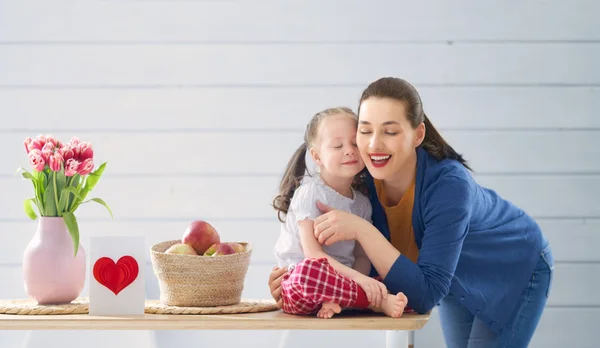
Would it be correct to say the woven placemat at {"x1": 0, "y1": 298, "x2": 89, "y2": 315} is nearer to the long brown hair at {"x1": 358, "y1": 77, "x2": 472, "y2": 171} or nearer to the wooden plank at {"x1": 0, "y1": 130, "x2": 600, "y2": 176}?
the long brown hair at {"x1": 358, "y1": 77, "x2": 472, "y2": 171}

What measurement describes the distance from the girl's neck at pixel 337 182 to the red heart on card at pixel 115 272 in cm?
51

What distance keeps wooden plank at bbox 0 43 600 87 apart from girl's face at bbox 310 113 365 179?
0.92m

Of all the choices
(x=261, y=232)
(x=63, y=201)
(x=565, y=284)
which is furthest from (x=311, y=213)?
(x=565, y=284)

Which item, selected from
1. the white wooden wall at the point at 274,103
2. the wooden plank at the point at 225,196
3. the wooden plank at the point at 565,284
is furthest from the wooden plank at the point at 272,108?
the wooden plank at the point at 565,284

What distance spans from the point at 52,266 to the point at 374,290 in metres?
0.75

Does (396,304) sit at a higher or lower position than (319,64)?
lower

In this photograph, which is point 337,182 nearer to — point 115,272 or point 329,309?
point 329,309

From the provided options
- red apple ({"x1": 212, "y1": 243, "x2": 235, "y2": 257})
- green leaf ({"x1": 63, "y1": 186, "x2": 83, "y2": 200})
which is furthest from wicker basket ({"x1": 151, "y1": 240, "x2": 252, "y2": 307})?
green leaf ({"x1": 63, "y1": 186, "x2": 83, "y2": 200})

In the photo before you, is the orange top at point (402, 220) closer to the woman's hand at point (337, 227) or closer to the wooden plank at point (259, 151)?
the woman's hand at point (337, 227)

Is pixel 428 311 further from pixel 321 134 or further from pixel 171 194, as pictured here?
pixel 171 194

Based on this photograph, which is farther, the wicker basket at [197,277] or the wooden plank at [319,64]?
the wooden plank at [319,64]

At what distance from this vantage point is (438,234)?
170cm

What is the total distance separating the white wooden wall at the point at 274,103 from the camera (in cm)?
274

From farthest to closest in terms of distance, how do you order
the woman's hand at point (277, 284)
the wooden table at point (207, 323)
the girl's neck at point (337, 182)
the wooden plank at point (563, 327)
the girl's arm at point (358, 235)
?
1. the wooden plank at point (563, 327)
2. the girl's neck at point (337, 182)
3. the woman's hand at point (277, 284)
4. the girl's arm at point (358, 235)
5. the wooden table at point (207, 323)
